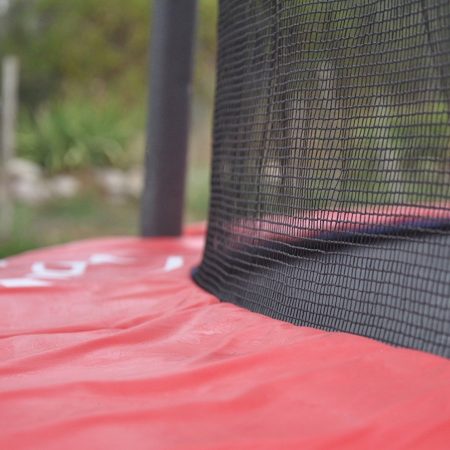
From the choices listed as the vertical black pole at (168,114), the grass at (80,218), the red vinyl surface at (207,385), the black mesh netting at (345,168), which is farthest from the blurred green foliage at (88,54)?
the red vinyl surface at (207,385)

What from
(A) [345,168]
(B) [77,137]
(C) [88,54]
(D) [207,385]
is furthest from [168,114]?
(C) [88,54]

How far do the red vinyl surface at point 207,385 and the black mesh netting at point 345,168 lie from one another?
4.3 inches

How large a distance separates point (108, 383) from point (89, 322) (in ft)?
1.60

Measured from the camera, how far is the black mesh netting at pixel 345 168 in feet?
4.43

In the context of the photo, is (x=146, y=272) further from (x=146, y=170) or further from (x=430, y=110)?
(x=430, y=110)

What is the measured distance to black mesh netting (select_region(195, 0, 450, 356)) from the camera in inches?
53.2

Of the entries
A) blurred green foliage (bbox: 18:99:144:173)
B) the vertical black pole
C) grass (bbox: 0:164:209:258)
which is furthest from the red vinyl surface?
blurred green foliage (bbox: 18:99:144:173)

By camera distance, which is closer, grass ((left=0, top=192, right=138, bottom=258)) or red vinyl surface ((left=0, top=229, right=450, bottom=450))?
red vinyl surface ((left=0, top=229, right=450, bottom=450))

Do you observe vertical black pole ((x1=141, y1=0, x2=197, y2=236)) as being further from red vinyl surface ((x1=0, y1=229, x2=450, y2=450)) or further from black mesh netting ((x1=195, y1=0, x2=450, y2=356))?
red vinyl surface ((x1=0, y1=229, x2=450, y2=450))

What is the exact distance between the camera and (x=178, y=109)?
114 inches

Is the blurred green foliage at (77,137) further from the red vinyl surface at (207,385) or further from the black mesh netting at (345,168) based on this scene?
the red vinyl surface at (207,385)

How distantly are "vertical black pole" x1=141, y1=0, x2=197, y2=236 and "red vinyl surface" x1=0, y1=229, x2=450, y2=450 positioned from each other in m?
1.24

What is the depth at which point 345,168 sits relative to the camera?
1.52m

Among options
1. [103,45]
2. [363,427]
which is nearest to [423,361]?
[363,427]
